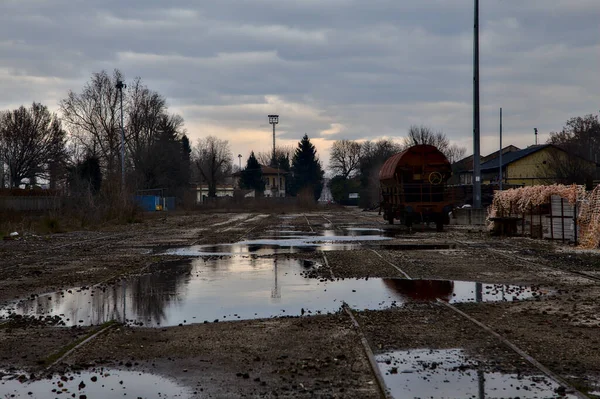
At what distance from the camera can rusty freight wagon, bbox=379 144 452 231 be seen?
113 ft

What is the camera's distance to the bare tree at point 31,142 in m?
92.2

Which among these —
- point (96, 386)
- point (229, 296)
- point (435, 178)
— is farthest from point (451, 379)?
point (435, 178)

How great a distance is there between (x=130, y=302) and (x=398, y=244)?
1447 centimetres

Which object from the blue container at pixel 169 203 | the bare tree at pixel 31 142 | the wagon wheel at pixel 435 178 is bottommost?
the blue container at pixel 169 203

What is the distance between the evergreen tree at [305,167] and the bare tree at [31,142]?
163 ft

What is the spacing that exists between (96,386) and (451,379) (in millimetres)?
3604

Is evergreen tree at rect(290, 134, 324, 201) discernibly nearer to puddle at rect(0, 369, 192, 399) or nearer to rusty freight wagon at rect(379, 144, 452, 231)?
rusty freight wagon at rect(379, 144, 452, 231)

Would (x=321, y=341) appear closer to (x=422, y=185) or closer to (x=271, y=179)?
(x=422, y=185)

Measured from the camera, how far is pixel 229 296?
13219mm

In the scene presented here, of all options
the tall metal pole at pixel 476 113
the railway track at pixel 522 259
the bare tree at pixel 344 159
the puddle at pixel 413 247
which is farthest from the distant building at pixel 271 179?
the railway track at pixel 522 259

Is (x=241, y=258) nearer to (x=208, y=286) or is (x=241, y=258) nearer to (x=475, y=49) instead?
(x=208, y=286)

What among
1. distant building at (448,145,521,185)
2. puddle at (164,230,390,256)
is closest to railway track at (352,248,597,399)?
puddle at (164,230,390,256)

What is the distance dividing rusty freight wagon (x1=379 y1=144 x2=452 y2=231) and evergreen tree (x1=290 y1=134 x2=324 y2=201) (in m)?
96.9

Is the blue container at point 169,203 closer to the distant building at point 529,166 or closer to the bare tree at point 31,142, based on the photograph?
the bare tree at point 31,142
